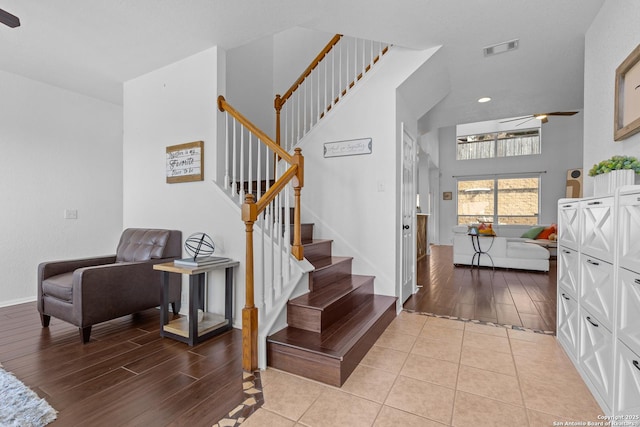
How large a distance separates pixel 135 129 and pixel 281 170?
1882mm

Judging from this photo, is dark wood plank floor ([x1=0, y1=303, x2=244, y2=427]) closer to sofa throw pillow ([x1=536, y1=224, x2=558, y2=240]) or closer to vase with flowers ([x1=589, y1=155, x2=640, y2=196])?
vase with flowers ([x1=589, y1=155, x2=640, y2=196])

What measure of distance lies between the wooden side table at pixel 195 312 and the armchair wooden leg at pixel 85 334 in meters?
0.57

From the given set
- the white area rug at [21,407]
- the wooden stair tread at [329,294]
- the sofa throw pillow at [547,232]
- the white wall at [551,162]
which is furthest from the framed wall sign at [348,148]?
the white wall at [551,162]

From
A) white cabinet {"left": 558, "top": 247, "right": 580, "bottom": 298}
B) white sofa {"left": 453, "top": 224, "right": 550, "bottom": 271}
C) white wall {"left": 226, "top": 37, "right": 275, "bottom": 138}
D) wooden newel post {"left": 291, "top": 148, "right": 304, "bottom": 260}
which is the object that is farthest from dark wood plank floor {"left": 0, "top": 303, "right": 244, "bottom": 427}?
white sofa {"left": 453, "top": 224, "right": 550, "bottom": 271}

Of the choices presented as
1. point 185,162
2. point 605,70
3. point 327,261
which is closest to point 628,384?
point 605,70

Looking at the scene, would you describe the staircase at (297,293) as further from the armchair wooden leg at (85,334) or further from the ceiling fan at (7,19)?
the ceiling fan at (7,19)

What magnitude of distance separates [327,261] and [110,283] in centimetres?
203

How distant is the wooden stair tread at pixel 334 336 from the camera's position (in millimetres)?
2030

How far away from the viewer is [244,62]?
16.1 feet

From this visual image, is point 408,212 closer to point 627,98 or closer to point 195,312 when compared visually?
point 627,98

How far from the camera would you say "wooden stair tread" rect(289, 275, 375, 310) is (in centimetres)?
242

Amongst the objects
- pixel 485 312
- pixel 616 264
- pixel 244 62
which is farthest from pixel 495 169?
pixel 616 264

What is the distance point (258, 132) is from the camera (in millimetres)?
2812

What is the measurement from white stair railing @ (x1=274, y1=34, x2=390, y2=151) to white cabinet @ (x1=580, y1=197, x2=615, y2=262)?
2770mm
